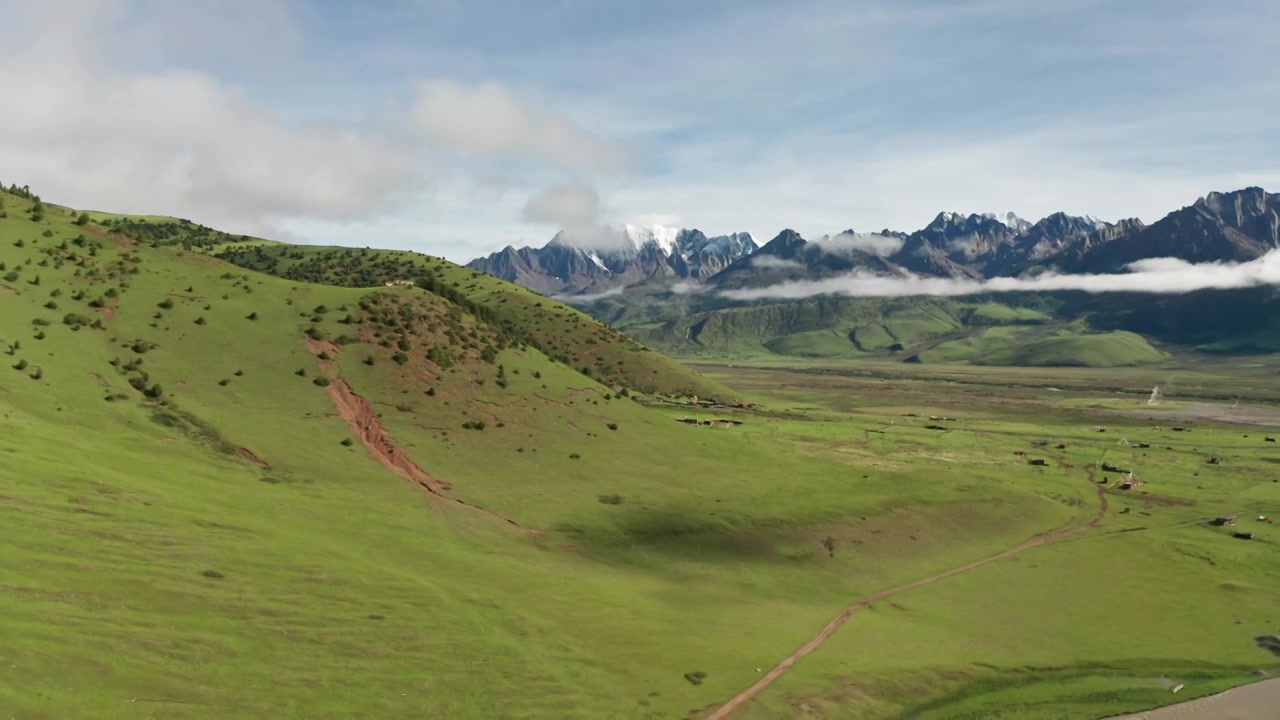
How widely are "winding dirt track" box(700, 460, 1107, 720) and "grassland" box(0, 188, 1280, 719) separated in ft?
3.01

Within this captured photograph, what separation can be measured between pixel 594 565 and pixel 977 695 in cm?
3161

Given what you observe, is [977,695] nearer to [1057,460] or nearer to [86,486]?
[86,486]

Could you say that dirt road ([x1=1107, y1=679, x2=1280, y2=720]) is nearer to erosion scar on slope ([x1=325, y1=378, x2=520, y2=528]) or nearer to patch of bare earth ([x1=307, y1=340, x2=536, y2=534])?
patch of bare earth ([x1=307, y1=340, x2=536, y2=534])

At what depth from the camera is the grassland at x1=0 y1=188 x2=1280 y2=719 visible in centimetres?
3753

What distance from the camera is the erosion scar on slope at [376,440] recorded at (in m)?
75.2

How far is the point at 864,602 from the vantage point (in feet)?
219

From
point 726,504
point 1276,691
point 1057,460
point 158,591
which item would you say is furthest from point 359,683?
point 1057,460

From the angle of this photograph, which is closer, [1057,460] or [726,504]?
[726,504]

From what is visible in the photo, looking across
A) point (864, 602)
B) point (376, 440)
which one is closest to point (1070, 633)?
point (864, 602)

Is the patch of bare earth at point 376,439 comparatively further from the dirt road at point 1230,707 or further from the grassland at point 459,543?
the dirt road at point 1230,707

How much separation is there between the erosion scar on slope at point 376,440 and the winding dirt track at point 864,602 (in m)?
29.9

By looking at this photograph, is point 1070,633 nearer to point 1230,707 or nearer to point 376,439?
point 1230,707

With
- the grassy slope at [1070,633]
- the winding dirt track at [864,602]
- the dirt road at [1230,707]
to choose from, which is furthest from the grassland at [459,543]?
the dirt road at [1230,707]

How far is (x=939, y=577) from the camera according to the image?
7512cm
